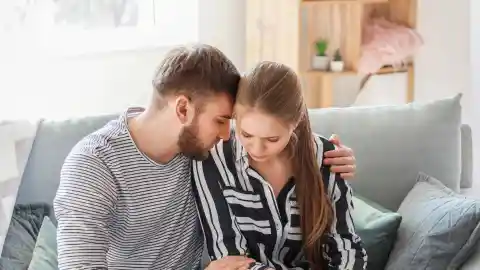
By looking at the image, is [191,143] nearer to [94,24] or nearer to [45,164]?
[45,164]

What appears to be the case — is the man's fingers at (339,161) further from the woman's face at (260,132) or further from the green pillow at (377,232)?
the green pillow at (377,232)

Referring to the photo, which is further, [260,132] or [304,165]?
[304,165]

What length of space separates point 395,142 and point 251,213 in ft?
2.09

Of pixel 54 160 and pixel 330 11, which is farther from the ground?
pixel 330 11

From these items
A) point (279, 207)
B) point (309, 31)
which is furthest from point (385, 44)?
→ point (279, 207)

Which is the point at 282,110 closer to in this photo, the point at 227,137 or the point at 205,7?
the point at 227,137

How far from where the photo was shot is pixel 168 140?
1.59 m

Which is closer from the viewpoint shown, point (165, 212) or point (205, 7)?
point (165, 212)

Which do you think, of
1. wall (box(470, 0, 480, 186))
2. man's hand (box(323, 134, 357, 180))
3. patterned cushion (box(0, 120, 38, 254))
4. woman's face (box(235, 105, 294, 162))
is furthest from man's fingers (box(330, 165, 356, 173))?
wall (box(470, 0, 480, 186))

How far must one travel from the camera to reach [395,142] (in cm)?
213

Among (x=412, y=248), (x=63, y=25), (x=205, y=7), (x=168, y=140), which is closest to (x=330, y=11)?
(x=205, y=7)

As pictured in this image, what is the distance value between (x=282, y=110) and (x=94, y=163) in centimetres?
40

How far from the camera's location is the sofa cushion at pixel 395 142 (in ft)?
6.95

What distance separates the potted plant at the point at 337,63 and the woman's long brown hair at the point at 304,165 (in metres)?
1.33
